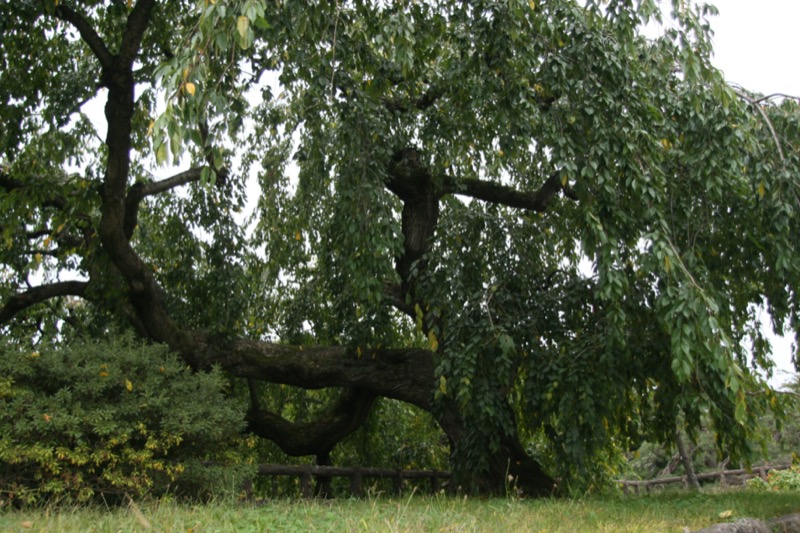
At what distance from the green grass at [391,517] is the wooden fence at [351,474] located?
1914 millimetres

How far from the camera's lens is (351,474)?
34.5 ft

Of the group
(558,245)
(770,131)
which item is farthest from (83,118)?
(770,131)

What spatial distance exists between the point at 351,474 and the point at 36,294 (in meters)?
5.03

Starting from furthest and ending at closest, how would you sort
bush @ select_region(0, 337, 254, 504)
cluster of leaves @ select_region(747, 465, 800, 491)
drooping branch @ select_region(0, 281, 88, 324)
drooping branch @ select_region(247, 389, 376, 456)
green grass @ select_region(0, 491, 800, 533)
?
1. cluster of leaves @ select_region(747, 465, 800, 491)
2. drooping branch @ select_region(247, 389, 376, 456)
3. drooping branch @ select_region(0, 281, 88, 324)
4. bush @ select_region(0, 337, 254, 504)
5. green grass @ select_region(0, 491, 800, 533)

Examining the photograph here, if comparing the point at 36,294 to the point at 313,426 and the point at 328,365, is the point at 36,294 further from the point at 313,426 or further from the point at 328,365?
the point at 313,426

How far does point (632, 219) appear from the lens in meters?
6.97

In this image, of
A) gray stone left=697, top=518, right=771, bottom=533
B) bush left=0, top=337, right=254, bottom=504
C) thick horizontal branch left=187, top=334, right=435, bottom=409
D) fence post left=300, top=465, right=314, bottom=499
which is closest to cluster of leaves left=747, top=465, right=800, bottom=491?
thick horizontal branch left=187, top=334, right=435, bottom=409

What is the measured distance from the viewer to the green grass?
14.7 ft

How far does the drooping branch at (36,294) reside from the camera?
10.2 meters

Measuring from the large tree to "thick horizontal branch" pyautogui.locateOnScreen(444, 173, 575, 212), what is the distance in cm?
3

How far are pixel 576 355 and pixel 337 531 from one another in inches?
172

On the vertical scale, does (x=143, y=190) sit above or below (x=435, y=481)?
above

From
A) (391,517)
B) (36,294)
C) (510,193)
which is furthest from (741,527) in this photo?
(36,294)

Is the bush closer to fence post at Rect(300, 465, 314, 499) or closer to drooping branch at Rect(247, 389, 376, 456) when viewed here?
fence post at Rect(300, 465, 314, 499)
